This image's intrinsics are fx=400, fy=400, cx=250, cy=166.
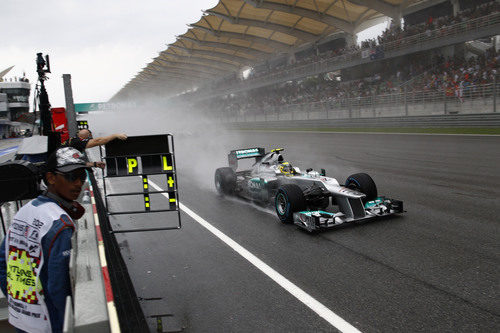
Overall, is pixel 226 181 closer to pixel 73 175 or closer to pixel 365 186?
pixel 365 186

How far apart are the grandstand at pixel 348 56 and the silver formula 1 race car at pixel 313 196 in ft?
45.1

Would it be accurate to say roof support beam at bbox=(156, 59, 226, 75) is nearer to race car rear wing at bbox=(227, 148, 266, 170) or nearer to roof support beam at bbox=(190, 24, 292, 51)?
roof support beam at bbox=(190, 24, 292, 51)

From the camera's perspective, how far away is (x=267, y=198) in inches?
312

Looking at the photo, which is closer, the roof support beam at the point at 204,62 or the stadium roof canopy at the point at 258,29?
the stadium roof canopy at the point at 258,29

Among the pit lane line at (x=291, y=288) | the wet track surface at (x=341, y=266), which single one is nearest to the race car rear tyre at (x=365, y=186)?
the wet track surface at (x=341, y=266)

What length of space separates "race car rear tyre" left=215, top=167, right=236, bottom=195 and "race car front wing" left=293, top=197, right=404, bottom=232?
2912mm

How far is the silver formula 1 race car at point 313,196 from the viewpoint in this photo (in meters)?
6.28

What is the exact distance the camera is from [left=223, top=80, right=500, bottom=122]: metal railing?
1836cm

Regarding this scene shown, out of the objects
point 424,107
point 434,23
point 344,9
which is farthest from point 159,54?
point 424,107

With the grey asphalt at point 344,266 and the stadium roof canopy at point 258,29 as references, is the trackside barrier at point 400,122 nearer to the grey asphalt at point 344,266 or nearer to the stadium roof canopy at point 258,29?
the stadium roof canopy at point 258,29

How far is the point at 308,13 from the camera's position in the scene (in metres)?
31.3

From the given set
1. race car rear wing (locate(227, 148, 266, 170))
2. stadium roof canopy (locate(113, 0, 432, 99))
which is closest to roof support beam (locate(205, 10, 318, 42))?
stadium roof canopy (locate(113, 0, 432, 99))

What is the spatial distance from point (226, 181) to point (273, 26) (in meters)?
28.7

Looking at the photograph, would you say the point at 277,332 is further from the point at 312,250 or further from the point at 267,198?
the point at 267,198
